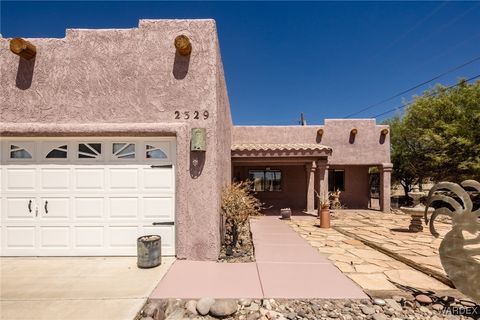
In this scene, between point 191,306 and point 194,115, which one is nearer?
point 191,306

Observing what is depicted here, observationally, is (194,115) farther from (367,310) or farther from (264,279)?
(367,310)

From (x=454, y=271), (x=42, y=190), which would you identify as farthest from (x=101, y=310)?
(x=454, y=271)

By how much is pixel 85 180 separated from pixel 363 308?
612cm

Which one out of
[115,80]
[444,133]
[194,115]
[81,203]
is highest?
[115,80]

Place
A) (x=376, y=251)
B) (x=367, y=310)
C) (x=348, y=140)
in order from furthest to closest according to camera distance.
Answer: (x=348, y=140)
(x=376, y=251)
(x=367, y=310)

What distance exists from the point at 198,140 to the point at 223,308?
325 cm

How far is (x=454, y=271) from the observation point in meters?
3.79

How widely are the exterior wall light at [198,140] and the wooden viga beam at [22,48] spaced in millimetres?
4100

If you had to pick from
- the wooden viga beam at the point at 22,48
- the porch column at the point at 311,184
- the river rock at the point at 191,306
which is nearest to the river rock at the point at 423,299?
the river rock at the point at 191,306

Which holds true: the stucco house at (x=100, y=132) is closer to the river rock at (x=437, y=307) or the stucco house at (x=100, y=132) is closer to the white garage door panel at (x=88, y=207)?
the white garage door panel at (x=88, y=207)

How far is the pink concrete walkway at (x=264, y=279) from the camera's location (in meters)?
4.07

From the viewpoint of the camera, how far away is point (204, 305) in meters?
3.74

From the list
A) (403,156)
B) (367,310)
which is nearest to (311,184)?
(367,310)

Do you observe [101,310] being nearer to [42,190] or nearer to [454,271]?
[42,190]
